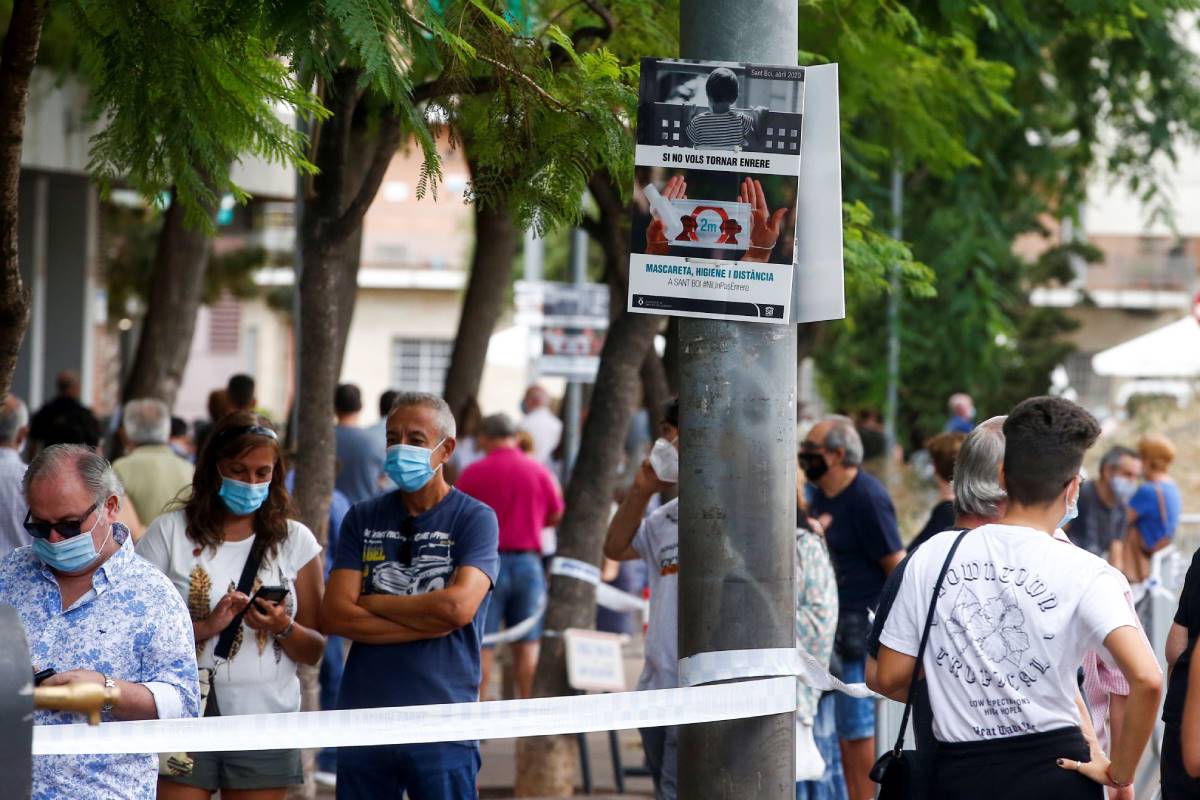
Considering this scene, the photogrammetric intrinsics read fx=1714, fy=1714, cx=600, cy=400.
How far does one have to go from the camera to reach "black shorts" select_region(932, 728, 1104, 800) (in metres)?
3.98

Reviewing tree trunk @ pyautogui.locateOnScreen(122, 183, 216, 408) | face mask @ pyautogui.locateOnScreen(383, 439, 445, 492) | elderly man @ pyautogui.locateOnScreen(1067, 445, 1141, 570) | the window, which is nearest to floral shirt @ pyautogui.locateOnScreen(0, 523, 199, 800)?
face mask @ pyautogui.locateOnScreen(383, 439, 445, 492)

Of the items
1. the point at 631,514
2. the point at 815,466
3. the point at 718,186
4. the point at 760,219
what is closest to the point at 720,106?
the point at 718,186

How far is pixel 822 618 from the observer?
6.99 metres

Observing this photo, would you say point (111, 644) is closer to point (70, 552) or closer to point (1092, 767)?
point (70, 552)

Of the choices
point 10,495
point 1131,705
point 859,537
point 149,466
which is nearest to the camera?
point 1131,705

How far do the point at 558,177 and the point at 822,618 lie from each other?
254 cm

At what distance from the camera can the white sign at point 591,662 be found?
941 cm

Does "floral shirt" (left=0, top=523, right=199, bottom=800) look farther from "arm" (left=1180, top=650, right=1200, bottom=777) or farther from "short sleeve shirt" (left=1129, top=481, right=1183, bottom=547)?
"short sleeve shirt" (left=1129, top=481, right=1183, bottom=547)

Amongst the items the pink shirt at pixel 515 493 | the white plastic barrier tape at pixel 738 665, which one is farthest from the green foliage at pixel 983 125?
the white plastic barrier tape at pixel 738 665

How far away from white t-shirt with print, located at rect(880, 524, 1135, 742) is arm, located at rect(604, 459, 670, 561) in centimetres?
282

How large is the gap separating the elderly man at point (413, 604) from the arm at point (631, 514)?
131cm

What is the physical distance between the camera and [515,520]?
1136cm

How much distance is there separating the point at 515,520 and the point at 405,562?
572cm

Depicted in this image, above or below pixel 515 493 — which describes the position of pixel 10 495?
above
